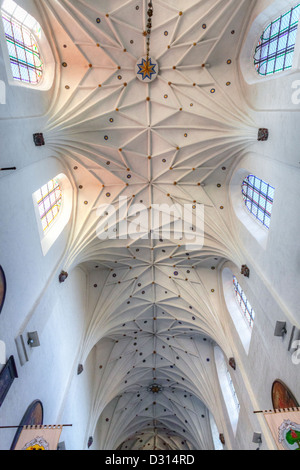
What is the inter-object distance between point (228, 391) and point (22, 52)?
19.2 metres

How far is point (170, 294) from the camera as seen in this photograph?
19031mm

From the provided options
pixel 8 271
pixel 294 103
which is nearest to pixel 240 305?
pixel 294 103

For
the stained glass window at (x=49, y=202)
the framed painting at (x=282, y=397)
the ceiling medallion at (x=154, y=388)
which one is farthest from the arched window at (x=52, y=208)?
the ceiling medallion at (x=154, y=388)

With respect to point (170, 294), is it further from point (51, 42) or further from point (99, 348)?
point (51, 42)

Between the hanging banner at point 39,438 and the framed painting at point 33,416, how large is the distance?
0.86 m

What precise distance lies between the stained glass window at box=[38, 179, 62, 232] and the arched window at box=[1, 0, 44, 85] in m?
4.25

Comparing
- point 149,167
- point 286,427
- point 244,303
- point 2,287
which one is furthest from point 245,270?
point 2,287

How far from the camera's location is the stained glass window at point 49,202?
12.6m

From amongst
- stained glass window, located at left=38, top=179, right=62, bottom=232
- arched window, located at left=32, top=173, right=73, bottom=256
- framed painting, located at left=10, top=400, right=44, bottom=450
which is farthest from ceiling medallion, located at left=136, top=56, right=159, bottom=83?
framed painting, located at left=10, top=400, right=44, bottom=450

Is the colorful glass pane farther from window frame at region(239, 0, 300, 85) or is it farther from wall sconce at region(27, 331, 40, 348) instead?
window frame at region(239, 0, 300, 85)

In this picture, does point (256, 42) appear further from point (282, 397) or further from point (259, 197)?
point (282, 397)

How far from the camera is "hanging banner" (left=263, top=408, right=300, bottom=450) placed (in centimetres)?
676

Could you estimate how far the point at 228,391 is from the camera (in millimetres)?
17109

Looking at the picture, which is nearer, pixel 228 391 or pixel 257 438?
pixel 257 438
